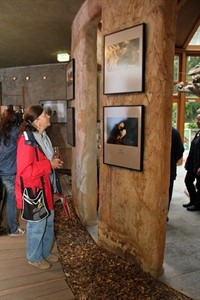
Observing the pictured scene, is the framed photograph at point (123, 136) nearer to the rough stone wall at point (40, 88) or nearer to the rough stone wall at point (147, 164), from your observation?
the rough stone wall at point (147, 164)

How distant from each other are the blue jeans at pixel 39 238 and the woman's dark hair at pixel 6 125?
3.84ft

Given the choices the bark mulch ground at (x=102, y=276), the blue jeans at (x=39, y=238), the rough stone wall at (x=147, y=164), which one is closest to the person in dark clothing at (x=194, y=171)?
the rough stone wall at (x=147, y=164)

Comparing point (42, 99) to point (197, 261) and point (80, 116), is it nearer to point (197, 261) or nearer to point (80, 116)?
point (80, 116)

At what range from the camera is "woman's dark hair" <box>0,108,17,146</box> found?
3322 millimetres

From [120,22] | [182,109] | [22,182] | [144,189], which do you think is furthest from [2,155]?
[182,109]

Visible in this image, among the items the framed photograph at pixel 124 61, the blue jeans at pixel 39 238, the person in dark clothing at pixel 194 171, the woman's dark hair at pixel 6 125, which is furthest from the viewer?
the person in dark clothing at pixel 194 171

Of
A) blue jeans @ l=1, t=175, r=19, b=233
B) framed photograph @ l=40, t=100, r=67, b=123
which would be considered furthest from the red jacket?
framed photograph @ l=40, t=100, r=67, b=123

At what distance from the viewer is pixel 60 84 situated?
8242 mm

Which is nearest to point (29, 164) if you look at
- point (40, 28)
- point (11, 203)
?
point (11, 203)

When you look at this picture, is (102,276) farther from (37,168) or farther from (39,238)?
(37,168)

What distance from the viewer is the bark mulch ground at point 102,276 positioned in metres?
2.45

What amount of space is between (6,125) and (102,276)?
6.77ft

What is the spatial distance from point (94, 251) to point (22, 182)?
135 centimetres

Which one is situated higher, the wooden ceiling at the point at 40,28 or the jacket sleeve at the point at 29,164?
the wooden ceiling at the point at 40,28
